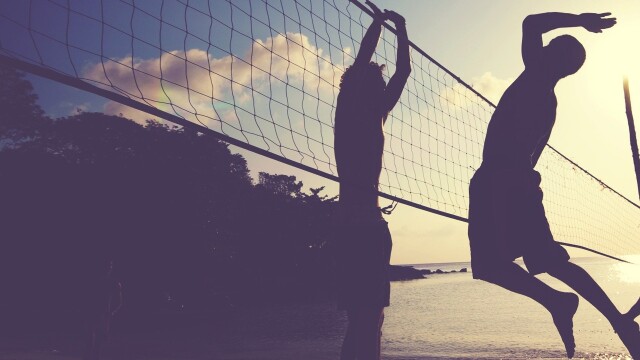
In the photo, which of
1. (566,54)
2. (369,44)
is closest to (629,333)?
(566,54)

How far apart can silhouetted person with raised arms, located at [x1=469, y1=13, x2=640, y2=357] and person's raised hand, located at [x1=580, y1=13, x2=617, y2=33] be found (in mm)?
132

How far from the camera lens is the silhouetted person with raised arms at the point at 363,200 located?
2.75m

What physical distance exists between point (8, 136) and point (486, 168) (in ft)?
77.2

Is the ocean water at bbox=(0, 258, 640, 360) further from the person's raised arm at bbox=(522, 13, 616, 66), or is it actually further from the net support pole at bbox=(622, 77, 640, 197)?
the person's raised arm at bbox=(522, 13, 616, 66)

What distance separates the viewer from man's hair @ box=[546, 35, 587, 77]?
275 centimetres

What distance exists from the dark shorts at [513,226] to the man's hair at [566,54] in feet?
2.11

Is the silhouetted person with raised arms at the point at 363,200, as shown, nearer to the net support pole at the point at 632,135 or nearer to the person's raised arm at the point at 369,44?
the person's raised arm at the point at 369,44

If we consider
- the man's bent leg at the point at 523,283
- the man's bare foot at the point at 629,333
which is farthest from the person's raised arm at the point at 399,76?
the man's bare foot at the point at 629,333

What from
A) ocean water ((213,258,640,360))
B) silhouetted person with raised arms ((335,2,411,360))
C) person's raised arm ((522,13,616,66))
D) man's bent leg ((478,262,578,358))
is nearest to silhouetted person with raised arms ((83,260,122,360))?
silhouetted person with raised arms ((335,2,411,360))

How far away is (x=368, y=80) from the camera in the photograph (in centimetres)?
294

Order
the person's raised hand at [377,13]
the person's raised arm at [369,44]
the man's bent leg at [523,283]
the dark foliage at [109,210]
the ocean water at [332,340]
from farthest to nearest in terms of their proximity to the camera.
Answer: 1. the dark foliage at [109,210]
2. the ocean water at [332,340]
3. the person's raised hand at [377,13]
4. the person's raised arm at [369,44]
5. the man's bent leg at [523,283]

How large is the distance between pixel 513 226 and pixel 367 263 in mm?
819

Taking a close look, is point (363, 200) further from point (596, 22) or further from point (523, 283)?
point (596, 22)

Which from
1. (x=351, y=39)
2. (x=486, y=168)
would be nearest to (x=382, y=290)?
(x=486, y=168)
